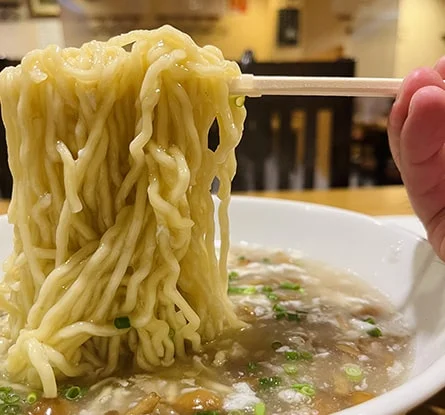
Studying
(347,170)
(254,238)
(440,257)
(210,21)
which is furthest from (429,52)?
(440,257)

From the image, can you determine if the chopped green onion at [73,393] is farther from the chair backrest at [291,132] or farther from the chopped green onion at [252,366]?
the chair backrest at [291,132]

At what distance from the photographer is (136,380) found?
1203 mm

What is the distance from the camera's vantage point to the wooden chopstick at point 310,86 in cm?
127

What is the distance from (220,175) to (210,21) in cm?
573

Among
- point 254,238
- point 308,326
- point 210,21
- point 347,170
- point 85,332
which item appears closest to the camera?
point 85,332

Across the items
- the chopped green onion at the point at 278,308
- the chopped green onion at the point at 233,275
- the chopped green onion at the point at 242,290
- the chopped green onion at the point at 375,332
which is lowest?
the chopped green onion at the point at 233,275

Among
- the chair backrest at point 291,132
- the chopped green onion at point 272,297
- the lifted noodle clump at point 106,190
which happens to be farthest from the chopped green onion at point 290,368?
the chair backrest at point 291,132

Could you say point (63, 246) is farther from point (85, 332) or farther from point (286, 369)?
point (286, 369)

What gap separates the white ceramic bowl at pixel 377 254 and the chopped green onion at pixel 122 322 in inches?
23.2

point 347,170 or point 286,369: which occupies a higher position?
point 286,369

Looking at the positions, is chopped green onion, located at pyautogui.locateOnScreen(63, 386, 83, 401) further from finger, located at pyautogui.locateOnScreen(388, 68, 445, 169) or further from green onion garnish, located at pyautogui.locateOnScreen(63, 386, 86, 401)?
finger, located at pyautogui.locateOnScreen(388, 68, 445, 169)

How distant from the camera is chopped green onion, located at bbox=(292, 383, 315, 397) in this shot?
116 cm

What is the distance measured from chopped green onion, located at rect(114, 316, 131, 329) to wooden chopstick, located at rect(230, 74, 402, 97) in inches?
22.8

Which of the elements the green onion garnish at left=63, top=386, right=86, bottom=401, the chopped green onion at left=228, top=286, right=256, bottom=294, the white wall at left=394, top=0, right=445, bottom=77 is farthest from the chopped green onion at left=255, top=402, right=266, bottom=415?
the white wall at left=394, top=0, right=445, bottom=77
